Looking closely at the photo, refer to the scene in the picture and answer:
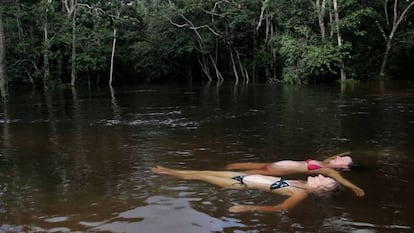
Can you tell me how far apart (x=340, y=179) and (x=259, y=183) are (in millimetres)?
1423

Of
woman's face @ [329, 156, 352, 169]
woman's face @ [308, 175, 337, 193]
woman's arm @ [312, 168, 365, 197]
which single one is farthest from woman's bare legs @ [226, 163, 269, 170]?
woman's face @ [308, 175, 337, 193]

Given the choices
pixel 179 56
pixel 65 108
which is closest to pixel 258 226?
pixel 65 108

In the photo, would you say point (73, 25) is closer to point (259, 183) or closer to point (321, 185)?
point (259, 183)

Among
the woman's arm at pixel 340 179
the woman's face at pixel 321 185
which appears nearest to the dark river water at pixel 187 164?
the woman's arm at pixel 340 179

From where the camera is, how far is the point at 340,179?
8.34 metres

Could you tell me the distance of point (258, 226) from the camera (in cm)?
632

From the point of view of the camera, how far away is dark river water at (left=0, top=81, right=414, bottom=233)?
6609mm

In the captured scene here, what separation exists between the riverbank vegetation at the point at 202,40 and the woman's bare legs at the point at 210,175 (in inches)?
880

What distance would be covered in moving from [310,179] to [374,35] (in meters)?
36.5

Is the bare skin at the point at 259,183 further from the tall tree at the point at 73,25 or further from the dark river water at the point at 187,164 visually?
the tall tree at the point at 73,25

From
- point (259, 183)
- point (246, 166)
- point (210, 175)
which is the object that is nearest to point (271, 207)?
point (259, 183)

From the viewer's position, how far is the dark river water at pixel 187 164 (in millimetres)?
6609

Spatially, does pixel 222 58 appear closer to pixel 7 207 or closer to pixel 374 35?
pixel 374 35

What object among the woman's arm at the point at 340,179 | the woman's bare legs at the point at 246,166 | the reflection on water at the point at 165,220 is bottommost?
the reflection on water at the point at 165,220
